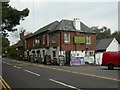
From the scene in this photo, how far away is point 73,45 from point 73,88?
128ft

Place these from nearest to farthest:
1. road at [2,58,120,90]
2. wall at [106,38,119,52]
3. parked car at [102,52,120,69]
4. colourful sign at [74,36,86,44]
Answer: road at [2,58,120,90] → parked car at [102,52,120,69] → colourful sign at [74,36,86,44] → wall at [106,38,119,52]

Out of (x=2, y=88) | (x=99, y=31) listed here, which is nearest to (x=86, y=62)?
(x=2, y=88)

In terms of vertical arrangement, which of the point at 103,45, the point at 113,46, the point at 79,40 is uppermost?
the point at 79,40

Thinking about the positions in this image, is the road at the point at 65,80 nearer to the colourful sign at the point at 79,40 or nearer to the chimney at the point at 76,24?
the colourful sign at the point at 79,40

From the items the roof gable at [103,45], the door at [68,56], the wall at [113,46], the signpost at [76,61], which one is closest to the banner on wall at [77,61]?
the signpost at [76,61]

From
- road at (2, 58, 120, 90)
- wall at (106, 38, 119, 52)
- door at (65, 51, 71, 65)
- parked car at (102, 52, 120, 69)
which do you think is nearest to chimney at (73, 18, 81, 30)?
door at (65, 51, 71, 65)

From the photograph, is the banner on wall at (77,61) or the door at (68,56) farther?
the door at (68,56)

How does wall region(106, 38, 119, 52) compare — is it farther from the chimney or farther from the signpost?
the signpost

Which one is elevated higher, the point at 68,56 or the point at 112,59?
the point at 68,56

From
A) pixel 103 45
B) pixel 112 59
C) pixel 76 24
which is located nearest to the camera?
pixel 112 59

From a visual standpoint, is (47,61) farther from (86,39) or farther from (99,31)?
(99,31)

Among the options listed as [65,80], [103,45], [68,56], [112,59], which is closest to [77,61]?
[68,56]

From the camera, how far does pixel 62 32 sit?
53594 mm

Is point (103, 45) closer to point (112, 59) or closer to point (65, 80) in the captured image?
point (112, 59)
